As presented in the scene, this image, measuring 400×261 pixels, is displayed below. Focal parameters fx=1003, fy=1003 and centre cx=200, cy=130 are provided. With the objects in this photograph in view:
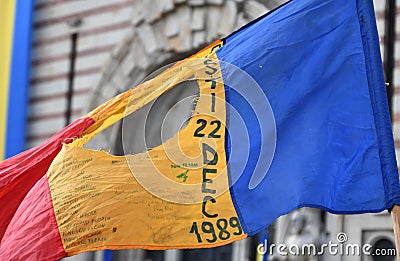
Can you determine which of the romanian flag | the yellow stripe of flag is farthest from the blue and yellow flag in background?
the romanian flag

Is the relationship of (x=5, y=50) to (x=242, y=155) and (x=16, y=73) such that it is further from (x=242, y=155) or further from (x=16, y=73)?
(x=242, y=155)

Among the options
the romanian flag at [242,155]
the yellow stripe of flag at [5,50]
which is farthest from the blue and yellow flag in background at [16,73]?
the romanian flag at [242,155]

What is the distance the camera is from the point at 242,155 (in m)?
5.46

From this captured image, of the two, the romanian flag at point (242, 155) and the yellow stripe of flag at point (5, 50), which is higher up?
the yellow stripe of flag at point (5, 50)

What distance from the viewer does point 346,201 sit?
17.0 ft

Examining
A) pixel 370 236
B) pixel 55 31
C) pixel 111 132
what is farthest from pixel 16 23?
pixel 370 236

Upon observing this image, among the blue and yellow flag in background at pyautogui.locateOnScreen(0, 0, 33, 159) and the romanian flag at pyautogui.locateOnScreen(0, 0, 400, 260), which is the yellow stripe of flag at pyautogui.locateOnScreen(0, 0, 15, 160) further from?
the romanian flag at pyautogui.locateOnScreen(0, 0, 400, 260)

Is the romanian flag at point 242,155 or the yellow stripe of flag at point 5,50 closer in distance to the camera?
the romanian flag at point 242,155

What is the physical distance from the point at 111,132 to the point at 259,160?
951cm

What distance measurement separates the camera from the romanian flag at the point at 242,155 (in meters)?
5.07

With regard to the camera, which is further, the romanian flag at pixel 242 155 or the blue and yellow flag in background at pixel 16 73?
the blue and yellow flag in background at pixel 16 73

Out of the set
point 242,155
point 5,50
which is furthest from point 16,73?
point 242,155

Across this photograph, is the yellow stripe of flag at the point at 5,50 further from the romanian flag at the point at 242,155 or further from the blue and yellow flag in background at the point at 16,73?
the romanian flag at the point at 242,155

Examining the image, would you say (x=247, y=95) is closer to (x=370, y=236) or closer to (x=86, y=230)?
(x=86, y=230)
